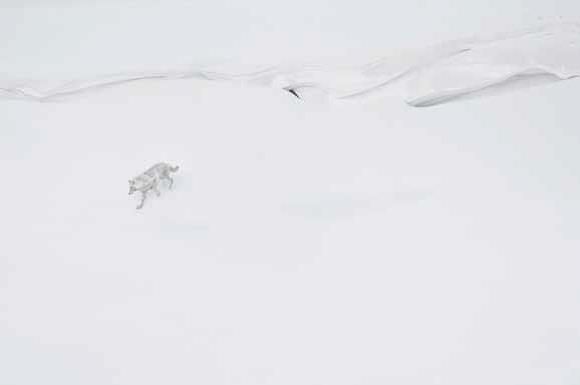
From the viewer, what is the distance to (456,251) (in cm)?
117

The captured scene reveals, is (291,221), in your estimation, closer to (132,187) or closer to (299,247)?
(299,247)

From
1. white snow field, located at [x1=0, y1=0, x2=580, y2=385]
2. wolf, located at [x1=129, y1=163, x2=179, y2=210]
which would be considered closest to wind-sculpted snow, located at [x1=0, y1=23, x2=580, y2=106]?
white snow field, located at [x1=0, y1=0, x2=580, y2=385]

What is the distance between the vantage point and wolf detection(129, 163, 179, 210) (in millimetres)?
1279

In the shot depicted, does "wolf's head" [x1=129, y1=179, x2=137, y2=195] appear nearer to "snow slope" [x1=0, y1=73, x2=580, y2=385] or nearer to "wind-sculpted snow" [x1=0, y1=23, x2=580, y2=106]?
"snow slope" [x1=0, y1=73, x2=580, y2=385]

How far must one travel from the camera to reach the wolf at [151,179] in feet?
4.20

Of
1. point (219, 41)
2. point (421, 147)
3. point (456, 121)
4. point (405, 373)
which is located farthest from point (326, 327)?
point (219, 41)

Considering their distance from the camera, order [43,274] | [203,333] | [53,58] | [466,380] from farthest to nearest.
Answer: [53,58]
[43,274]
[203,333]
[466,380]

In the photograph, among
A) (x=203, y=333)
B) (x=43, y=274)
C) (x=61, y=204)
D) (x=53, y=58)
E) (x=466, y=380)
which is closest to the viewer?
(x=466, y=380)

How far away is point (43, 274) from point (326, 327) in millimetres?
705

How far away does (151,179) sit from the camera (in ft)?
4.23

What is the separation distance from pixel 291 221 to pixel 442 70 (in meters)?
0.55

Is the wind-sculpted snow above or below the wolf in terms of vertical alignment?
above

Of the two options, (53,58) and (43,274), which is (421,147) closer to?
(43,274)

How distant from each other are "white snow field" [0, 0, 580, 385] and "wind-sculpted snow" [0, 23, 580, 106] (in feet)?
0.10
